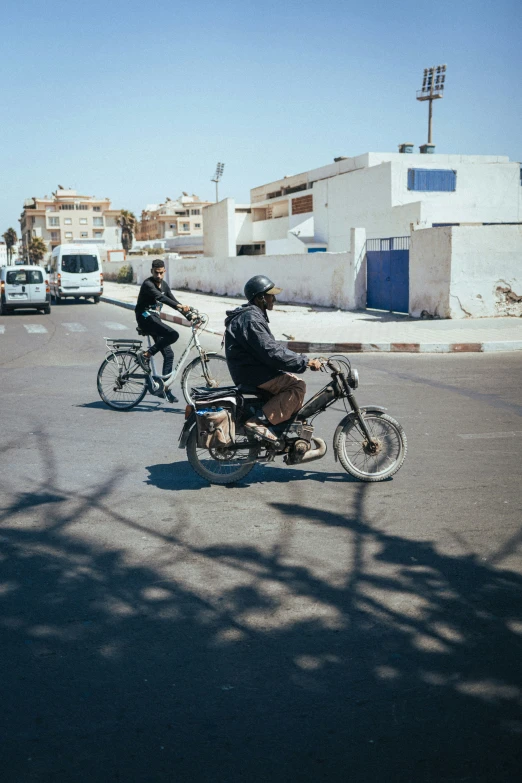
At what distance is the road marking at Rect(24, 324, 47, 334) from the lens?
65.9 ft

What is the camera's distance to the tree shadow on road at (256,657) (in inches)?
104

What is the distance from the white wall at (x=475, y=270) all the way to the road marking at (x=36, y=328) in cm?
1028

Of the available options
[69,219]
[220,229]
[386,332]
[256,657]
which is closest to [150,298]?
[256,657]

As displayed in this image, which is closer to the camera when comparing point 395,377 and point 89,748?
point 89,748

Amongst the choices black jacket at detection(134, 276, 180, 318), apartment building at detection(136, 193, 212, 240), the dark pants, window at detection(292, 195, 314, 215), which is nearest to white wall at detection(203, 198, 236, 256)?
window at detection(292, 195, 314, 215)

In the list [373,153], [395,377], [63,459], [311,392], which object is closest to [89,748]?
[63,459]

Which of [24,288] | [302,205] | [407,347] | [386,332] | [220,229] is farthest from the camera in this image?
[220,229]

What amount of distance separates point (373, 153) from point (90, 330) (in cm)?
2742

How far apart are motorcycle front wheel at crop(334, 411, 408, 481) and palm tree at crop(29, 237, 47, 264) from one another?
12929 cm

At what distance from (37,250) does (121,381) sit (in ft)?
417

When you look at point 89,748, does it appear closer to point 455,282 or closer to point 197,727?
point 197,727

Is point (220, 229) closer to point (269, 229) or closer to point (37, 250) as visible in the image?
point (269, 229)

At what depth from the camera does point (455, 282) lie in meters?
18.8

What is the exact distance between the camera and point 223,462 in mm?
6012
